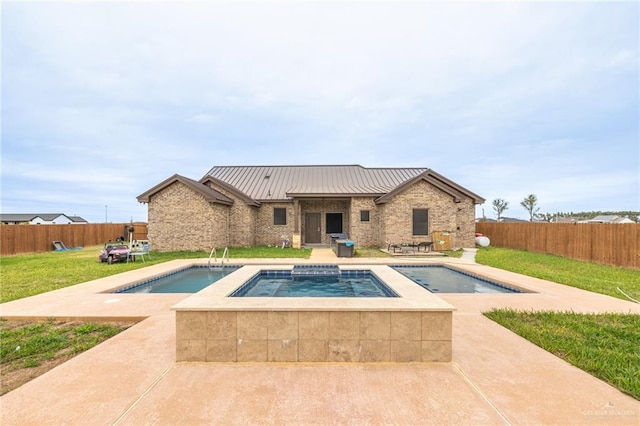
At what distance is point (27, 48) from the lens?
11.2 meters

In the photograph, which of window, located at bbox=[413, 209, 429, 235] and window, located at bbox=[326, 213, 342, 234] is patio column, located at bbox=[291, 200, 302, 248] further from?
window, located at bbox=[413, 209, 429, 235]

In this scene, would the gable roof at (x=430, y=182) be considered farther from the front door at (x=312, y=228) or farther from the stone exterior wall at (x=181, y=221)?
the stone exterior wall at (x=181, y=221)

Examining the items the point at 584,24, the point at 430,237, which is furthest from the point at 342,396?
the point at 584,24

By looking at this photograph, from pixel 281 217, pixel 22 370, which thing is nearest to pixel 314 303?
pixel 22 370

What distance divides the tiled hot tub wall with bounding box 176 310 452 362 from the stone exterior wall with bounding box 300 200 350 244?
15571 mm

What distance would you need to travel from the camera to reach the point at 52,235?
1753 cm

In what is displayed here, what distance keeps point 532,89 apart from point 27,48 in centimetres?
2556

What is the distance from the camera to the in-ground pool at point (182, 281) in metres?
7.40

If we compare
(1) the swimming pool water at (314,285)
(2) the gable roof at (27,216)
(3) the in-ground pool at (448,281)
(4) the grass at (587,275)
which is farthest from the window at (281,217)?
(2) the gable roof at (27,216)

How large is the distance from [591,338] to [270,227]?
16132 mm

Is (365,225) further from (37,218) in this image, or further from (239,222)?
(37,218)

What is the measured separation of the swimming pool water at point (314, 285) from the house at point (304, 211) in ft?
27.0

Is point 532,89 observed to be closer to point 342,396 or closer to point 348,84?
point 348,84

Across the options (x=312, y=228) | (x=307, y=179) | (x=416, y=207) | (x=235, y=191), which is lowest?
(x=312, y=228)
